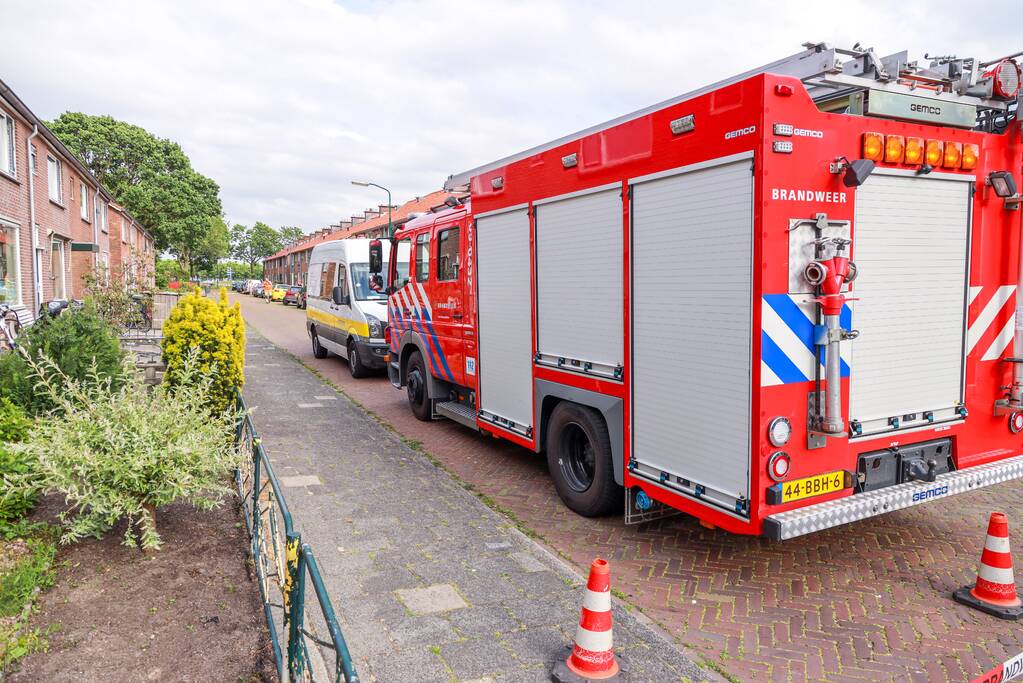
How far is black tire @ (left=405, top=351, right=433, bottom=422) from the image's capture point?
30.2 feet

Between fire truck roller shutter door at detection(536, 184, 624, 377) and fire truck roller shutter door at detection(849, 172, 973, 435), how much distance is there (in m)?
1.56

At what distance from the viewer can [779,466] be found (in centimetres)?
383

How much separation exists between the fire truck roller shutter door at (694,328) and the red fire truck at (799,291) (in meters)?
0.01

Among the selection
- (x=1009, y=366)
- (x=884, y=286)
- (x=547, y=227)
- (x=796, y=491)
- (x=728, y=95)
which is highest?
(x=728, y=95)

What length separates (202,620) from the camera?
3734 millimetres

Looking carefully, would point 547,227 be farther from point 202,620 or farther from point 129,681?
point 129,681

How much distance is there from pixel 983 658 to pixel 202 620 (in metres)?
4.25

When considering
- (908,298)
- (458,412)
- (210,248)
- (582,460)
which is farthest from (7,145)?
(210,248)

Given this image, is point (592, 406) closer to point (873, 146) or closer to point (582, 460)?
point (582, 460)

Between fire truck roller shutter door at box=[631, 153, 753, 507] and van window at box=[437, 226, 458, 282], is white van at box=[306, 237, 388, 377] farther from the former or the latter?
fire truck roller shutter door at box=[631, 153, 753, 507]

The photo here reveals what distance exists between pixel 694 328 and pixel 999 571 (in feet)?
7.88

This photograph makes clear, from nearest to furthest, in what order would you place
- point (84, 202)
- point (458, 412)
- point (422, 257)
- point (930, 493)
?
point (930, 493) < point (458, 412) < point (422, 257) < point (84, 202)

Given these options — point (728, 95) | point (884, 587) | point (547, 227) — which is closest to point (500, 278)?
point (547, 227)

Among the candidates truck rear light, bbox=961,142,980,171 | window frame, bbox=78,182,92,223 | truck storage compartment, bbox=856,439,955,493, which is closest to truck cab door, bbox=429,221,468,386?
truck storage compartment, bbox=856,439,955,493
